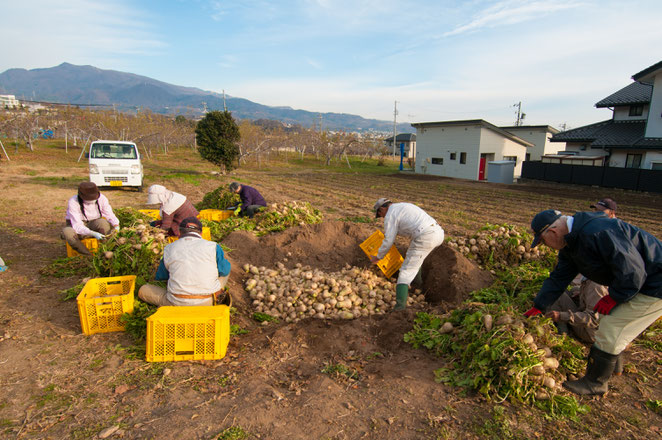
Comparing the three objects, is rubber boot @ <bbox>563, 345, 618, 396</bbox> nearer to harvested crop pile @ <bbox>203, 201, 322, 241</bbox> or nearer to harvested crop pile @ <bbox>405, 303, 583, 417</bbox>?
harvested crop pile @ <bbox>405, 303, 583, 417</bbox>

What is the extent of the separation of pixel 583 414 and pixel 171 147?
178ft

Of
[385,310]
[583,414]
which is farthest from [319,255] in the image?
[583,414]

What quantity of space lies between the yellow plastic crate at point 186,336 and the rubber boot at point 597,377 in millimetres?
3290

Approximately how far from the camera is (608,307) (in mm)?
3127

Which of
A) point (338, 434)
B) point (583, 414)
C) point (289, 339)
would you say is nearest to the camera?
point (338, 434)

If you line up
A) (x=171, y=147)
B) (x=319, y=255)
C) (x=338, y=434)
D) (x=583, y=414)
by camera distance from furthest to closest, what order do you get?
(x=171, y=147), (x=319, y=255), (x=583, y=414), (x=338, y=434)

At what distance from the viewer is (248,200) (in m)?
8.73

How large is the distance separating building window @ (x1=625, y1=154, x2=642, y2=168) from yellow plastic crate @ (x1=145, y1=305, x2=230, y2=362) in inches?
945

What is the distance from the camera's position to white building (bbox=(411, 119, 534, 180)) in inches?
966

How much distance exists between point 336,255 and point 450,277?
2.15 metres

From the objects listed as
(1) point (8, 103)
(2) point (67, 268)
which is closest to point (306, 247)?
(2) point (67, 268)

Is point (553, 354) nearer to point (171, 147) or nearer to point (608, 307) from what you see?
point (608, 307)

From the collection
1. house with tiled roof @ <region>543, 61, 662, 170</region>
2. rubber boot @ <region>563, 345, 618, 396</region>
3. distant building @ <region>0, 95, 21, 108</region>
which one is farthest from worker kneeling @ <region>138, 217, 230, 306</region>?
distant building @ <region>0, 95, 21, 108</region>

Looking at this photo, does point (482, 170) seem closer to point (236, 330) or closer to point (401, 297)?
point (401, 297)
